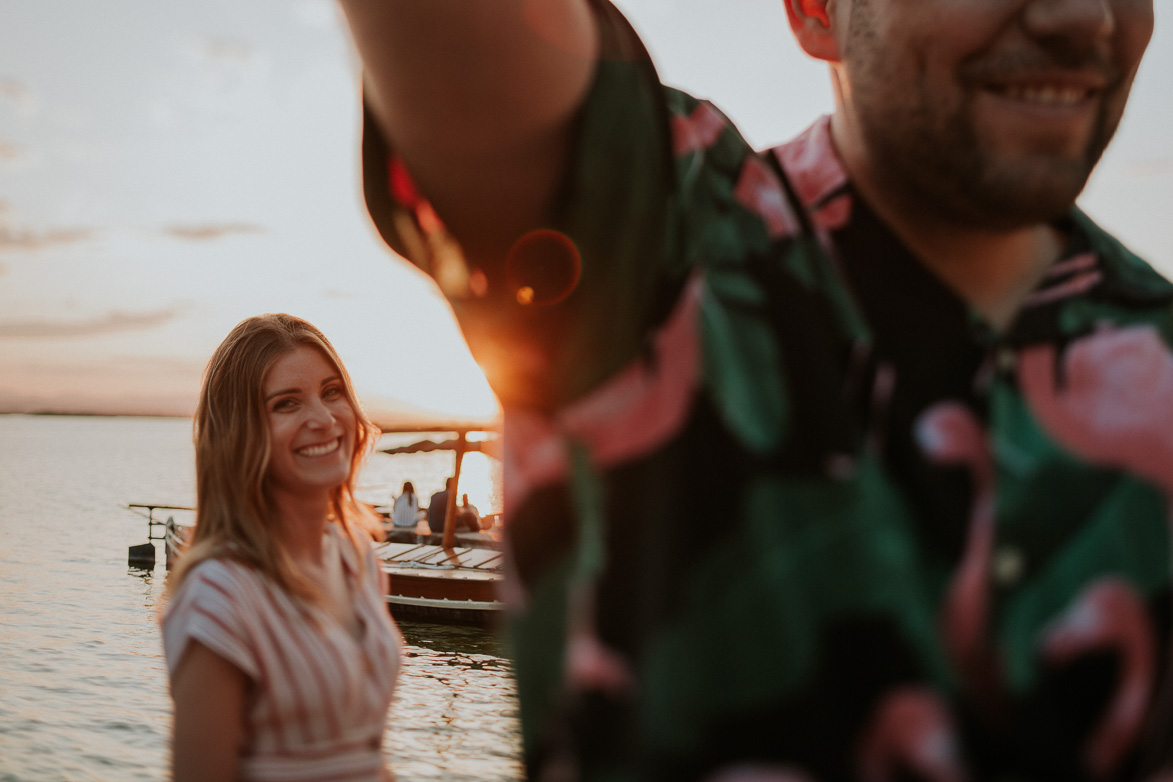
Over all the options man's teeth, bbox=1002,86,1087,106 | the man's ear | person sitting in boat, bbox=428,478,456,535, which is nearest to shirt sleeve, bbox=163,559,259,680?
the man's ear

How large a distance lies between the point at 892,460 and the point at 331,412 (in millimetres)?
2660

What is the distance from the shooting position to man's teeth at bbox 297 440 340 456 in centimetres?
301

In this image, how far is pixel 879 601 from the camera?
0.78 meters

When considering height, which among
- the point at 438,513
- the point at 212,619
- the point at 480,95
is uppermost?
the point at 480,95

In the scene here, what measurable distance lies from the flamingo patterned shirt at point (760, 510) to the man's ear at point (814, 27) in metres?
0.31

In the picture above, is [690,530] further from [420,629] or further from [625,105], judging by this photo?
[420,629]

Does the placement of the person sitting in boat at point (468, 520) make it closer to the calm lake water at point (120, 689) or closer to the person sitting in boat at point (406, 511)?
the person sitting in boat at point (406, 511)

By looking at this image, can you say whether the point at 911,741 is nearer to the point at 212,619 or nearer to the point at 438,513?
the point at 212,619

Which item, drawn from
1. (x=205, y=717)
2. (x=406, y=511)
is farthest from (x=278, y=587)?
(x=406, y=511)

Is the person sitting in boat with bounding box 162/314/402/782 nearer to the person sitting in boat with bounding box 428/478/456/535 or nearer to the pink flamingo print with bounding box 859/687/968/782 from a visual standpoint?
the pink flamingo print with bounding box 859/687/968/782

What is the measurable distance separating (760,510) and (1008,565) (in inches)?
11.9

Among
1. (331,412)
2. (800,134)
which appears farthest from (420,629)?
(800,134)

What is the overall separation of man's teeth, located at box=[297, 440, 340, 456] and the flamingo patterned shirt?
91.4 inches

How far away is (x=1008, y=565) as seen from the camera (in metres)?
0.86
